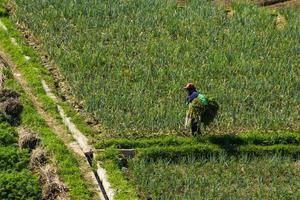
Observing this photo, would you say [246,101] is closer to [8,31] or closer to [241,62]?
[241,62]

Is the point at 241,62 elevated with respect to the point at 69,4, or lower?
lower

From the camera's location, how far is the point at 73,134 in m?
17.9

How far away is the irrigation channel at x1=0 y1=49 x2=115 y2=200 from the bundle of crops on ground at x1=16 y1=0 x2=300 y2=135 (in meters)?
0.71

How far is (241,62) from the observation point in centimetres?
2120

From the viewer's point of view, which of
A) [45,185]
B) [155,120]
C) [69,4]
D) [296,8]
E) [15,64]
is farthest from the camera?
[296,8]

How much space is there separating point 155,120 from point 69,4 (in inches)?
294

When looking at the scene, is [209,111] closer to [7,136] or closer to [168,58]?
[168,58]

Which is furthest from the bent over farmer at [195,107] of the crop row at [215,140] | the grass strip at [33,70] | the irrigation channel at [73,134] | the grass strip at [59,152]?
the grass strip at [59,152]

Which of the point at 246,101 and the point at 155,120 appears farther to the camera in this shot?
the point at 246,101

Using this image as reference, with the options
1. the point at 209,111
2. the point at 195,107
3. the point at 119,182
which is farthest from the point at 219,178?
the point at 119,182

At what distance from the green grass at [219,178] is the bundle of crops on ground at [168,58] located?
1424 millimetres

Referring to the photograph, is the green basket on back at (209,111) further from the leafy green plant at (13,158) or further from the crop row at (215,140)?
the leafy green plant at (13,158)

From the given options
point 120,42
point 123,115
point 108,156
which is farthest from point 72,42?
point 108,156

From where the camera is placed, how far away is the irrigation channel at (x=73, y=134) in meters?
16.0
